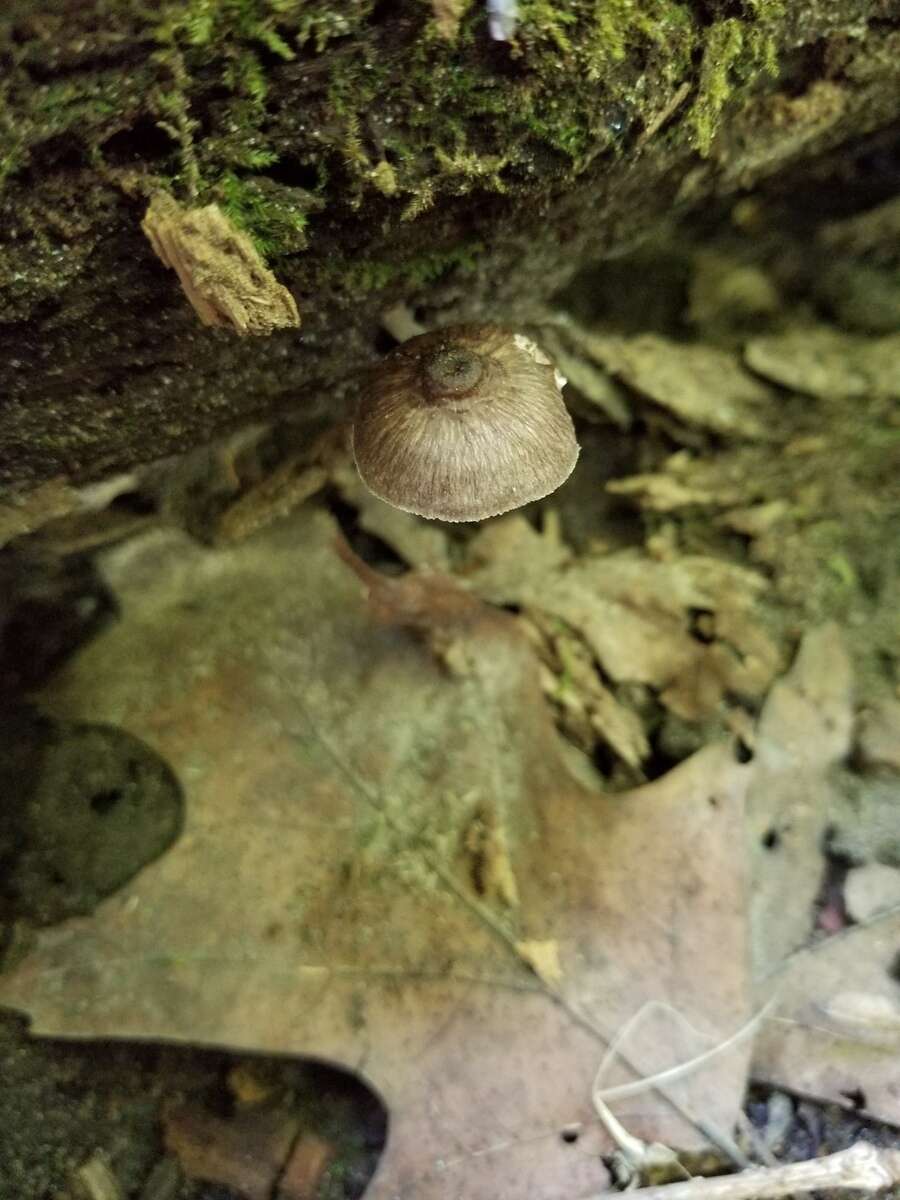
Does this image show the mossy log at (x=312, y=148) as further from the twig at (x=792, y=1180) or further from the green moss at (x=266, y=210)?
the twig at (x=792, y=1180)

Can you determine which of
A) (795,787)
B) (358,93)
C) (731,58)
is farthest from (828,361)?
(358,93)

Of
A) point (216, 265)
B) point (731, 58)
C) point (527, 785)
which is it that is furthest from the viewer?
point (527, 785)

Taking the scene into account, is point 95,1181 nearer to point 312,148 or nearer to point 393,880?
point 393,880

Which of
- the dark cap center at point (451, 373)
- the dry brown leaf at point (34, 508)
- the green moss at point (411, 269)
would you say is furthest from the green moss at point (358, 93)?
the dry brown leaf at point (34, 508)

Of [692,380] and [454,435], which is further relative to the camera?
[692,380]

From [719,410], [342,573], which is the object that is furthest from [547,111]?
[719,410]

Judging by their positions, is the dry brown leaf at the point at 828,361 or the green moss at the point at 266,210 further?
the dry brown leaf at the point at 828,361
